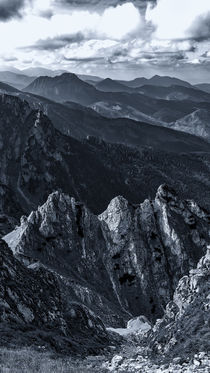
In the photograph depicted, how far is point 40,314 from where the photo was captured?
42.1m

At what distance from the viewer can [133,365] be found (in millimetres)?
25875

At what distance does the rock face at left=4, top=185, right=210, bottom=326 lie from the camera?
100125 mm

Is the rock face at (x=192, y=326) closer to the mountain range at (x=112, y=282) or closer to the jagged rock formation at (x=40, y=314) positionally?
the mountain range at (x=112, y=282)

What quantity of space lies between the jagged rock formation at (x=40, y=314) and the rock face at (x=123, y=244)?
135ft

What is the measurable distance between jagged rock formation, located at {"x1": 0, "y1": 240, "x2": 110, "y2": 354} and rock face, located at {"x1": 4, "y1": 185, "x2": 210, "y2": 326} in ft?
135

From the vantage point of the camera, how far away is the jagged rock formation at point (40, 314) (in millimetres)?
35969

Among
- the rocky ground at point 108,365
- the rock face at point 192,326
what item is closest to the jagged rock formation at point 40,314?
the rocky ground at point 108,365

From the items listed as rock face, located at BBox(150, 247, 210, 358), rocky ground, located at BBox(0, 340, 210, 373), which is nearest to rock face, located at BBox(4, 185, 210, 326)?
rock face, located at BBox(150, 247, 210, 358)

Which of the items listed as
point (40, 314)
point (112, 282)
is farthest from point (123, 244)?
point (40, 314)

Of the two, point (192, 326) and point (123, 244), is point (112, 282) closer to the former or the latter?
point (123, 244)

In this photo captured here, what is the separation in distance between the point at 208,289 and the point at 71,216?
264ft

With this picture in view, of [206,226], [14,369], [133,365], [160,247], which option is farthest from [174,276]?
[14,369]

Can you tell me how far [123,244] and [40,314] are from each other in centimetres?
7368

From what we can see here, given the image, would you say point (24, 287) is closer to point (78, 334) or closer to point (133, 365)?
point (78, 334)
